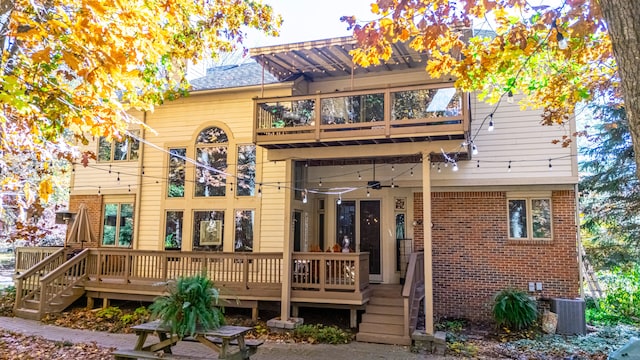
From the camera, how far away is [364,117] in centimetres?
1004

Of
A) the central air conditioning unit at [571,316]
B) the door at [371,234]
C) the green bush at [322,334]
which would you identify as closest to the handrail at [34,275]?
the green bush at [322,334]

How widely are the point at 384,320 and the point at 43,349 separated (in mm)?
6853

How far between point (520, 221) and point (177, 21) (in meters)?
9.42

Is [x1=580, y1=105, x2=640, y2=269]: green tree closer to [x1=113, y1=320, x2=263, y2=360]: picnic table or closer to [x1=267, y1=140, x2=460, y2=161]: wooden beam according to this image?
[x1=267, y1=140, x2=460, y2=161]: wooden beam

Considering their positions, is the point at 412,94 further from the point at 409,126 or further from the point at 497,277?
the point at 497,277

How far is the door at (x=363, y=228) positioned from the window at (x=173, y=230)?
462cm

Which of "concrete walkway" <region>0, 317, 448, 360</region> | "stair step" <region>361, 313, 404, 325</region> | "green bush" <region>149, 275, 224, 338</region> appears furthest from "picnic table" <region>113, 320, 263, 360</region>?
"stair step" <region>361, 313, 404, 325</region>

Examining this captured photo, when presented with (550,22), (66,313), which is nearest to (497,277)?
(550,22)

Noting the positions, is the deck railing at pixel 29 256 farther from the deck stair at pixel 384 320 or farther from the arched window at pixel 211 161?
the deck stair at pixel 384 320

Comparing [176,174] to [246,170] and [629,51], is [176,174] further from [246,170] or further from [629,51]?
[629,51]

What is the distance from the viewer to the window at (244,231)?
12.6 m

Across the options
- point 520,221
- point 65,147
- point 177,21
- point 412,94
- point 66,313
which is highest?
point 177,21

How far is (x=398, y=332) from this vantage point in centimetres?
953

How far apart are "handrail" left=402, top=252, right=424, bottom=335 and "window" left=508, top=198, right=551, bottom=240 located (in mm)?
2635
